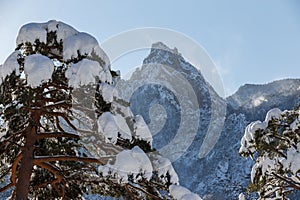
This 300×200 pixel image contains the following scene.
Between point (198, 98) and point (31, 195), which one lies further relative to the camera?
point (198, 98)

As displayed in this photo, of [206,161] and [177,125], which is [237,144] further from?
[177,125]

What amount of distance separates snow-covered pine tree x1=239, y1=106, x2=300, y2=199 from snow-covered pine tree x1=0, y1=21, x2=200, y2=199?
386 cm

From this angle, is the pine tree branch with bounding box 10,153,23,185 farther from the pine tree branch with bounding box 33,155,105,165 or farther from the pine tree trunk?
the pine tree branch with bounding box 33,155,105,165

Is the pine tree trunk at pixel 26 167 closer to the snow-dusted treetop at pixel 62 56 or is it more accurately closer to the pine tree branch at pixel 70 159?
the pine tree branch at pixel 70 159

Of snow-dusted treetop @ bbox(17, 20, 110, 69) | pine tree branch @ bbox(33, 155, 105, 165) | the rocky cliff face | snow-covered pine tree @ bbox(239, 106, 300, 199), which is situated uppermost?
the rocky cliff face

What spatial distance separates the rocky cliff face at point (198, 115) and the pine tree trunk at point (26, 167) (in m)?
79.9

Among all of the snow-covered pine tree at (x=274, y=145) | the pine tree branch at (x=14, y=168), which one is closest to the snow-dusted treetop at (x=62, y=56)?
the pine tree branch at (x=14, y=168)

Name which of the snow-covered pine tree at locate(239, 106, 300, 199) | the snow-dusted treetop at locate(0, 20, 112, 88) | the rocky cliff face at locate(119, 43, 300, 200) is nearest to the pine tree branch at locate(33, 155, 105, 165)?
the snow-dusted treetop at locate(0, 20, 112, 88)

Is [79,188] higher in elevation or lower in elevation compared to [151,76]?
lower

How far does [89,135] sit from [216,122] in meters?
140

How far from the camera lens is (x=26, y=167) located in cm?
707

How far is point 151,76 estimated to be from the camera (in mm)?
171875

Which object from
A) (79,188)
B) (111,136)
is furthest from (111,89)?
(79,188)

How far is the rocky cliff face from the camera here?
10894 centimetres
